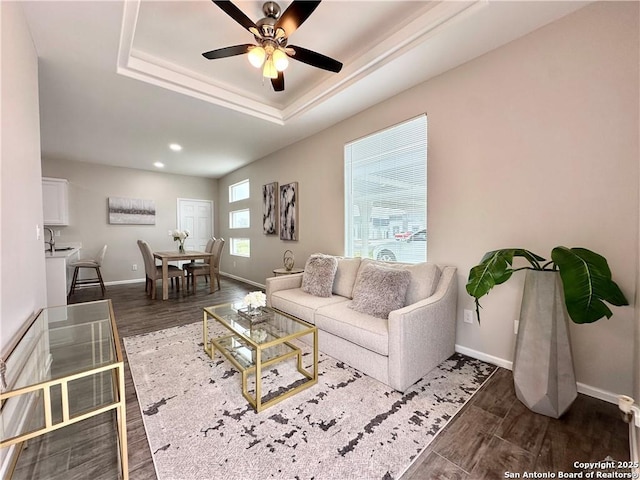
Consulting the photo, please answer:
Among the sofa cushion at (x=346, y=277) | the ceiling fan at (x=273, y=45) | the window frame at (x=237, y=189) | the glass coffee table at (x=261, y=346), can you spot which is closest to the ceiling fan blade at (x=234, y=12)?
the ceiling fan at (x=273, y=45)

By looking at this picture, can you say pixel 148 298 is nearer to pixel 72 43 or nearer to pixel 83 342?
pixel 83 342

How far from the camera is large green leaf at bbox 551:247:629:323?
4.44 ft

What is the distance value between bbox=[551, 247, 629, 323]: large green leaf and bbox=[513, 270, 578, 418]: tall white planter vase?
Answer: 0.18m

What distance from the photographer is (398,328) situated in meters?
1.83

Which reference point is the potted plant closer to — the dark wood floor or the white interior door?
the dark wood floor

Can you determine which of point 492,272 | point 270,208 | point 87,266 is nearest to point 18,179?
point 492,272

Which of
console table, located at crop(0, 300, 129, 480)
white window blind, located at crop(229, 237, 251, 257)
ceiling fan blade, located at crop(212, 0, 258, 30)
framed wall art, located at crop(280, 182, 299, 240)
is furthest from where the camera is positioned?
white window blind, located at crop(229, 237, 251, 257)

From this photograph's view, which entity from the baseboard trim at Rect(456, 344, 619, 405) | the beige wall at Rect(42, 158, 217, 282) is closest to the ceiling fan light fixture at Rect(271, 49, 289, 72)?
the baseboard trim at Rect(456, 344, 619, 405)

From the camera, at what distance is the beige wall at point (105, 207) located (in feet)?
18.0

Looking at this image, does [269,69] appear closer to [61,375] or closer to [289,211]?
[61,375]

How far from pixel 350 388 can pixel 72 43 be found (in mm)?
3460

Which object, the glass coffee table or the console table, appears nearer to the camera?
the console table

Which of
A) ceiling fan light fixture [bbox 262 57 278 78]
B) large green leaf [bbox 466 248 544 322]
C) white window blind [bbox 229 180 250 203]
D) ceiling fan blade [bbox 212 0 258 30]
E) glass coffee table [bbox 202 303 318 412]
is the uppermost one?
ceiling fan blade [bbox 212 0 258 30]

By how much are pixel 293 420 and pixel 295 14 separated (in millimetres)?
2553
